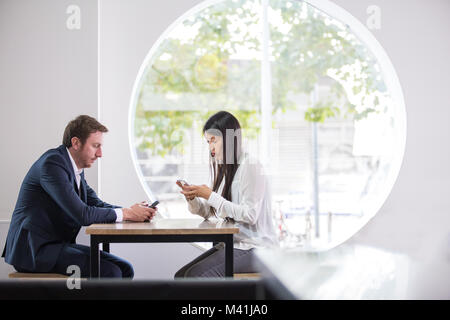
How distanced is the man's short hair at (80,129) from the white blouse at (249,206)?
0.72 m

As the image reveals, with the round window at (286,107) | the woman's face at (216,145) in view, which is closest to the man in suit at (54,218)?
the woman's face at (216,145)

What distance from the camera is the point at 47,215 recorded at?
2.21 metres

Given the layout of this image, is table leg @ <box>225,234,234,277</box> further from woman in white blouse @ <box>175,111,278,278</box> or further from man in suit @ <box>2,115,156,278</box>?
man in suit @ <box>2,115,156,278</box>

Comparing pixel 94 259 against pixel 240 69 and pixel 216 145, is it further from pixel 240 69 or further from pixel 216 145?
pixel 240 69

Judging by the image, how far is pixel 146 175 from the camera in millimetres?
3500

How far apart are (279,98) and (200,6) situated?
975 mm

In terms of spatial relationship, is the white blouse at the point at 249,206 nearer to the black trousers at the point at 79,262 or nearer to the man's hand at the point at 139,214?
the man's hand at the point at 139,214

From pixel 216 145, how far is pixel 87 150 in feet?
2.17

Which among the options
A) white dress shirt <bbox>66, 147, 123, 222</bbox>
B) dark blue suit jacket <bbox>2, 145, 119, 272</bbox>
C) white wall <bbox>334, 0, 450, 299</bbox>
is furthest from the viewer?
white wall <bbox>334, 0, 450, 299</bbox>

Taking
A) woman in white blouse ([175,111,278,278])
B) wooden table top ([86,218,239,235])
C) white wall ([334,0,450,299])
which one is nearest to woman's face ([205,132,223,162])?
woman in white blouse ([175,111,278,278])

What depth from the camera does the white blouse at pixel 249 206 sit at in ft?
7.19

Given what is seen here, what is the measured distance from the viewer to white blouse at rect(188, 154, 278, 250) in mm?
2191

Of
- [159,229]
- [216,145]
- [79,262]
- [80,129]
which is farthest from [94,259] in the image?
[216,145]
